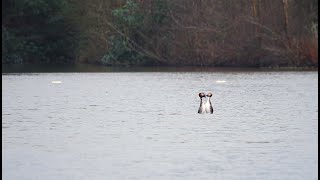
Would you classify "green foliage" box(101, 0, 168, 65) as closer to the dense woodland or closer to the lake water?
the dense woodland

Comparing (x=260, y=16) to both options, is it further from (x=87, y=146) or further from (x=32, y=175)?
(x=32, y=175)

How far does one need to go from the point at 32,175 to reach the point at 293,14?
4263cm

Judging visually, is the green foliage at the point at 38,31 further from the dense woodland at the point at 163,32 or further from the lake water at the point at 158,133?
the lake water at the point at 158,133

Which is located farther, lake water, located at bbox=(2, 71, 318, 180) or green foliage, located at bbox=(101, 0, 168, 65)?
green foliage, located at bbox=(101, 0, 168, 65)

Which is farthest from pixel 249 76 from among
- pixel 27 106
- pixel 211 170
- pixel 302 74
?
pixel 211 170

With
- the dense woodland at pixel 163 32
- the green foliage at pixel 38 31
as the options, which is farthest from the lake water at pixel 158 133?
the green foliage at pixel 38 31

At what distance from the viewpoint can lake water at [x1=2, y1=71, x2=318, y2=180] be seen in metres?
14.7

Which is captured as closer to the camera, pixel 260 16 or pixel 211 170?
pixel 211 170

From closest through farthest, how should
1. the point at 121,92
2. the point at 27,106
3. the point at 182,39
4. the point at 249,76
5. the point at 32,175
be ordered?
the point at 32,175
the point at 27,106
the point at 121,92
the point at 249,76
the point at 182,39

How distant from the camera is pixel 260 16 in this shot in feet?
186

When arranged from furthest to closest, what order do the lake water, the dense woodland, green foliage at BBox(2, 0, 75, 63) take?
green foliage at BBox(2, 0, 75, 63) → the dense woodland → the lake water

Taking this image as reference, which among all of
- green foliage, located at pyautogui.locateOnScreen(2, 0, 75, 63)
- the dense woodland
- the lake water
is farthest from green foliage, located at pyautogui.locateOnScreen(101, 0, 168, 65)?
the lake water

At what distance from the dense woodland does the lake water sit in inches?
738

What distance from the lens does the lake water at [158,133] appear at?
14656 millimetres
